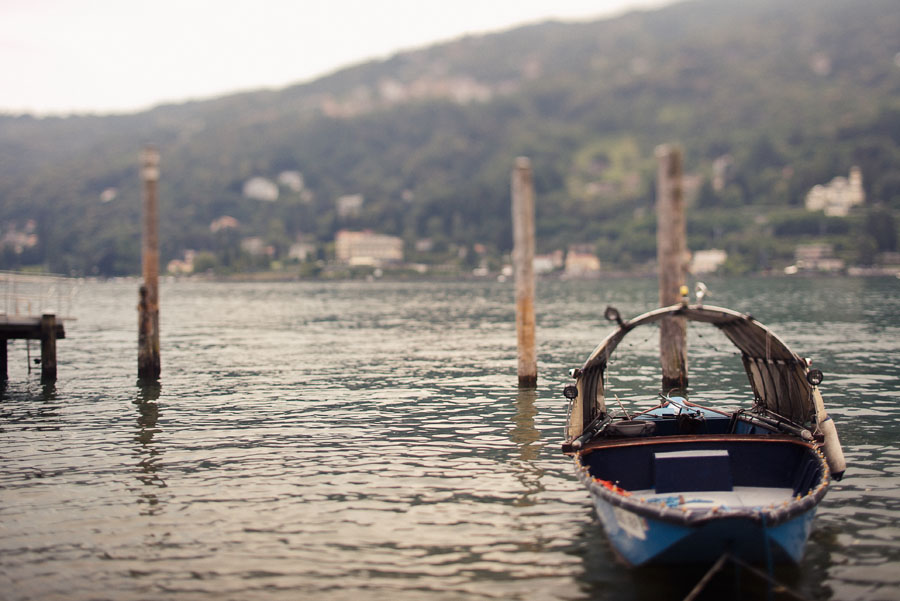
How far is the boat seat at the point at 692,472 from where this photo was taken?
14.9 m

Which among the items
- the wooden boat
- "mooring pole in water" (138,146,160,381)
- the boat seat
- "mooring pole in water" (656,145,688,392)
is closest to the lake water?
the wooden boat

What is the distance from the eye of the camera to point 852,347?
148 ft

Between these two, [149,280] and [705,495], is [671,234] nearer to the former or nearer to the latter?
[705,495]

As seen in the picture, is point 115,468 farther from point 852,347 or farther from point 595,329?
point 595,329

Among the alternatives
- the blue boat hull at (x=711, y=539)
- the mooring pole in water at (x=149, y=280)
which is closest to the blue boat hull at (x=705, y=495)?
the blue boat hull at (x=711, y=539)

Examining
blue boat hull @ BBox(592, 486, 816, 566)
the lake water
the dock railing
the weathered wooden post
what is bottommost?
the lake water

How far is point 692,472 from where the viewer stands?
15.0 meters

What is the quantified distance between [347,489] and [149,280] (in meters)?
14.7

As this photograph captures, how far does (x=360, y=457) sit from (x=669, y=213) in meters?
11.4

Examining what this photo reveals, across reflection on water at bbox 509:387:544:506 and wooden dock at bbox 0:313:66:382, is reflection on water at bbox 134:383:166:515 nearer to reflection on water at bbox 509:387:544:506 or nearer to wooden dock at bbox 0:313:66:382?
wooden dock at bbox 0:313:66:382

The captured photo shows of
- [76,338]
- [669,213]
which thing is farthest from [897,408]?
[76,338]

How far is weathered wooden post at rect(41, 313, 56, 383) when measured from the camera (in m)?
31.7

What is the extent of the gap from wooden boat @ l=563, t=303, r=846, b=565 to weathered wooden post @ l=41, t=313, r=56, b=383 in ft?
71.0

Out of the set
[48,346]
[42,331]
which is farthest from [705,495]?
[48,346]
